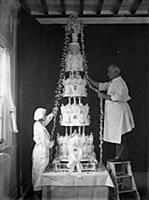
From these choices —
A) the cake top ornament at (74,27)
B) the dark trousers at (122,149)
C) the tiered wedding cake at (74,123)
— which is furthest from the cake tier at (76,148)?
the cake top ornament at (74,27)

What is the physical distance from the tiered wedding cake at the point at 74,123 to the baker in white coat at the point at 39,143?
6cm

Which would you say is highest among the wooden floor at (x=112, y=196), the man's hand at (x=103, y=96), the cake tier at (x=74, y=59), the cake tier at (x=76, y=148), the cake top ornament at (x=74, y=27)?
the cake top ornament at (x=74, y=27)

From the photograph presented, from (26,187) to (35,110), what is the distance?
11.4 inches

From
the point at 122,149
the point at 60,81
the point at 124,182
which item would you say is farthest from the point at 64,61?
the point at 124,182

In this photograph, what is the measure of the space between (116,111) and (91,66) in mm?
214

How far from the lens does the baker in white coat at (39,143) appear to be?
1317 mm

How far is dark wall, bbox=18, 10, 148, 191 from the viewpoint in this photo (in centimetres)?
130

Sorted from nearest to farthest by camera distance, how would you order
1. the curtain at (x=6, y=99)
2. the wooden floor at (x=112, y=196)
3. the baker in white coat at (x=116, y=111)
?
the curtain at (x=6, y=99) → the wooden floor at (x=112, y=196) → the baker in white coat at (x=116, y=111)

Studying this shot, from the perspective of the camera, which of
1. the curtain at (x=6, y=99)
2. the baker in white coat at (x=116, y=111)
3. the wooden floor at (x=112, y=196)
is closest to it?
the curtain at (x=6, y=99)

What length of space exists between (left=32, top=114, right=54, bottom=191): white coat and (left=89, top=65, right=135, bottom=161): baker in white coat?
0.76 ft

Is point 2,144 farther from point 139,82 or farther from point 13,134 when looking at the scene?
point 139,82

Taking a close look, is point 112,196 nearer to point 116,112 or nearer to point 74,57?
point 116,112

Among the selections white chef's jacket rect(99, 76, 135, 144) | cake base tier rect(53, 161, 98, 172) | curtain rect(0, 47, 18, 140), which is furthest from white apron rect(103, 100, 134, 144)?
curtain rect(0, 47, 18, 140)

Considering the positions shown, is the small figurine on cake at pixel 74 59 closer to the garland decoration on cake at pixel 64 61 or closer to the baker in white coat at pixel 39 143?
the garland decoration on cake at pixel 64 61
